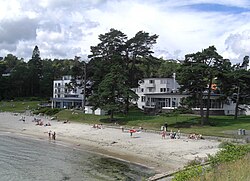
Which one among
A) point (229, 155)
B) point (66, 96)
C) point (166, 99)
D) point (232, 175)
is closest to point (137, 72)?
point (166, 99)

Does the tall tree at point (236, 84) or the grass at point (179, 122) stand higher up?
the tall tree at point (236, 84)

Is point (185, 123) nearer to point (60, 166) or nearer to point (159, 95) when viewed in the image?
point (159, 95)

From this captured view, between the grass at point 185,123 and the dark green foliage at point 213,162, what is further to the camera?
the grass at point 185,123

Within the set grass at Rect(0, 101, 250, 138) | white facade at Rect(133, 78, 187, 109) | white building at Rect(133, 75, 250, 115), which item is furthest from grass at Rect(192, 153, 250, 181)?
white facade at Rect(133, 78, 187, 109)

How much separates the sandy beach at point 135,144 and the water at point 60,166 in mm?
2163

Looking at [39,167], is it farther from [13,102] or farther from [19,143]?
[13,102]

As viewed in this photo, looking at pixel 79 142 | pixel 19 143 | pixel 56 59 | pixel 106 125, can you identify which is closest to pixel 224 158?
pixel 79 142

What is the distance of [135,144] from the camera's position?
139 ft

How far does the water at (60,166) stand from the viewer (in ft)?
89.4

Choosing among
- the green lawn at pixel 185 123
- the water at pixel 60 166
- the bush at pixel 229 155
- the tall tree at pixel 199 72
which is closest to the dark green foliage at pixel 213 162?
the bush at pixel 229 155

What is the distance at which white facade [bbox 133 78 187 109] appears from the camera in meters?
73.5

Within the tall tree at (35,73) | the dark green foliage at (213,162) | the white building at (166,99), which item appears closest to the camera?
the dark green foliage at (213,162)

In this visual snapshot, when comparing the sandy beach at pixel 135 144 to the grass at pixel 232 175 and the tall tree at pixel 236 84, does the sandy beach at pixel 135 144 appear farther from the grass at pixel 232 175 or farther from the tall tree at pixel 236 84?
the tall tree at pixel 236 84

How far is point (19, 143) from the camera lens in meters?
48.1
